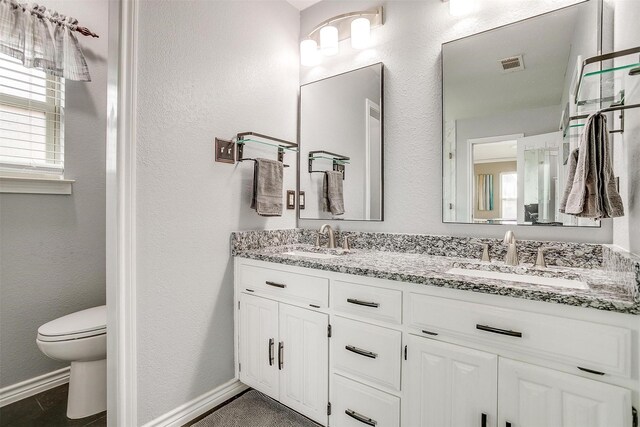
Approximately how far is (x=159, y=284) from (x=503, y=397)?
1.41 meters

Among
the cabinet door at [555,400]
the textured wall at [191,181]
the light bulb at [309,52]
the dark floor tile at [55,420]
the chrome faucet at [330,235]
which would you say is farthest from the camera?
the light bulb at [309,52]

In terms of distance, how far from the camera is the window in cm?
148

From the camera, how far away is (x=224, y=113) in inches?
69.2

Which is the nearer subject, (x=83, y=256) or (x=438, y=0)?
(x=438, y=0)

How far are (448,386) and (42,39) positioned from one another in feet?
8.58

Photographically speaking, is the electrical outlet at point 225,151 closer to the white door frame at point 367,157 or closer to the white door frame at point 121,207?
the white door frame at point 121,207

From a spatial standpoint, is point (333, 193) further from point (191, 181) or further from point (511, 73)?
point (511, 73)

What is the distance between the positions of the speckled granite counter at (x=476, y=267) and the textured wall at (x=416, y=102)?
215 millimetres

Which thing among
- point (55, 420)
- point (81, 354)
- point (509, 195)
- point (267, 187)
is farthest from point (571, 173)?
point (55, 420)

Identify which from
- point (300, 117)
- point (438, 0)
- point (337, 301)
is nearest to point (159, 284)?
point (337, 301)

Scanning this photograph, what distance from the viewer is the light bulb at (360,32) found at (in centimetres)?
187

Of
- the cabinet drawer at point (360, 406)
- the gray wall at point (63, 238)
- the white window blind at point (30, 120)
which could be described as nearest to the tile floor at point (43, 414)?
the gray wall at point (63, 238)

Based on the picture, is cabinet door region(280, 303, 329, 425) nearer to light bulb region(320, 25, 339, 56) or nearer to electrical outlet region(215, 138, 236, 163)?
electrical outlet region(215, 138, 236, 163)

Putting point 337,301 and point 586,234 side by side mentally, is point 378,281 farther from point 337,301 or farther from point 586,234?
point 586,234
